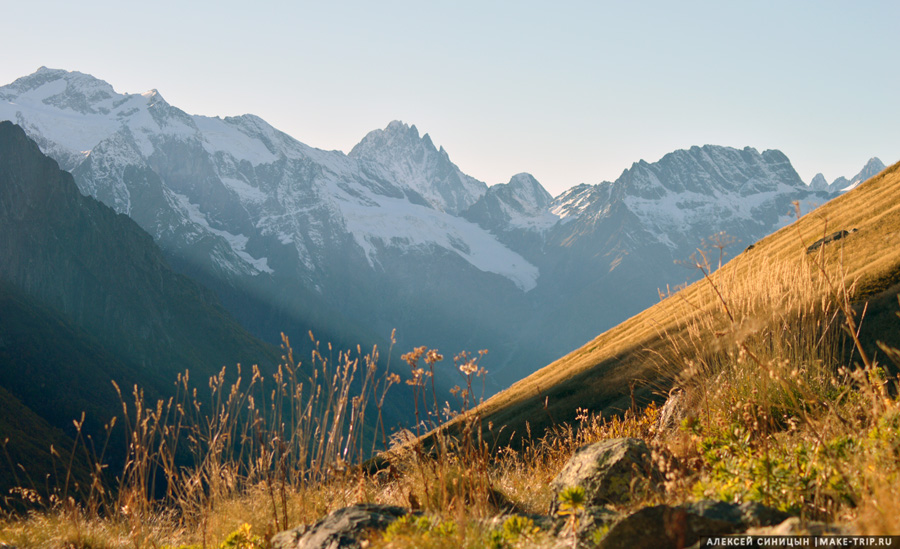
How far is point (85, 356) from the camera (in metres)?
169

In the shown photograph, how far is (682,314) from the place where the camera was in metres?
14.8

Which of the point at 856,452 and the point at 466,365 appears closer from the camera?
the point at 856,452

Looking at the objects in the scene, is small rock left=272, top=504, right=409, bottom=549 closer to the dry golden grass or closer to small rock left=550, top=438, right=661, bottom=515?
the dry golden grass

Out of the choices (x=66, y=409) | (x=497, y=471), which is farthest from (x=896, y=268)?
(x=66, y=409)

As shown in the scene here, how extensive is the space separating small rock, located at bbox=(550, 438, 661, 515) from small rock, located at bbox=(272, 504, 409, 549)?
1559 mm

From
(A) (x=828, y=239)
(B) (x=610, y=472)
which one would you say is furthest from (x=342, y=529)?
(A) (x=828, y=239)

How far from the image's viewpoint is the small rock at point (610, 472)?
598 cm

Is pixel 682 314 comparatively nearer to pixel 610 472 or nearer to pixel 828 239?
pixel 828 239

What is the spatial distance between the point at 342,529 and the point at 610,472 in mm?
2577

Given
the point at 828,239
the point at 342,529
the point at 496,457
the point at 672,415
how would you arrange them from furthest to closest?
the point at 828,239 < the point at 672,415 < the point at 496,457 < the point at 342,529

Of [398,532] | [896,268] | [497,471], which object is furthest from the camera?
[896,268]

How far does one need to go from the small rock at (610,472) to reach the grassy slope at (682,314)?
725cm

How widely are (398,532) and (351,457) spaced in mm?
2836

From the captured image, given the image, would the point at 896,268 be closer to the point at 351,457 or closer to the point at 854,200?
the point at 854,200
